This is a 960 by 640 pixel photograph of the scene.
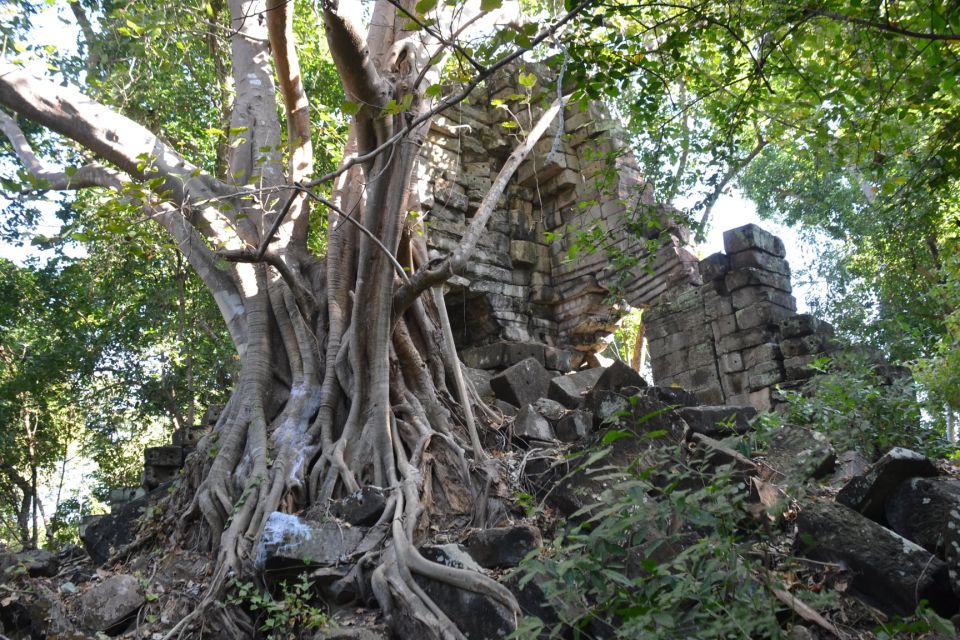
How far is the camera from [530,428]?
5242mm

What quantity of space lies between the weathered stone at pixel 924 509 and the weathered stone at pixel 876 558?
0.43 feet

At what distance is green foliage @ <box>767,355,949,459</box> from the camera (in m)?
4.22

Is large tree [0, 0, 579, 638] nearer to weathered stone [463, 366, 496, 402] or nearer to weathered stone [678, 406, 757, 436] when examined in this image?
weathered stone [463, 366, 496, 402]

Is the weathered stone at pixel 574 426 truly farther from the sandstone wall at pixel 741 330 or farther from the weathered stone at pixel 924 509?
the sandstone wall at pixel 741 330

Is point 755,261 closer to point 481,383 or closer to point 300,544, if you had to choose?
point 481,383

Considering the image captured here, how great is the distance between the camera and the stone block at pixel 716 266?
7797mm

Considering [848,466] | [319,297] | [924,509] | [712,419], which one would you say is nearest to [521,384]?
[319,297]

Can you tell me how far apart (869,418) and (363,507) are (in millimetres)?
2893

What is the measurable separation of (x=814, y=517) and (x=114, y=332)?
10029mm

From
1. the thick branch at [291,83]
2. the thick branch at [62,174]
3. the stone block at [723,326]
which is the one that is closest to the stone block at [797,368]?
the stone block at [723,326]

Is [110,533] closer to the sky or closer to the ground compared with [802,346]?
closer to the ground

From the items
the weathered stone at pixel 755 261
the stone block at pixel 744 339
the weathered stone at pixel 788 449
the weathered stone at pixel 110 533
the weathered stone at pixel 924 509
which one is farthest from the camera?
the weathered stone at pixel 755 261

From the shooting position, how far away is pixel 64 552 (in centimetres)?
567

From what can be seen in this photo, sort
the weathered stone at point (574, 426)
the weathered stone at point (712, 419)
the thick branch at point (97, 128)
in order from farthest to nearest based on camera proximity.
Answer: the thick branch at point (97, 128) → the weathered stone at point (574, 426) → the weathered stone at point (712, 419)
